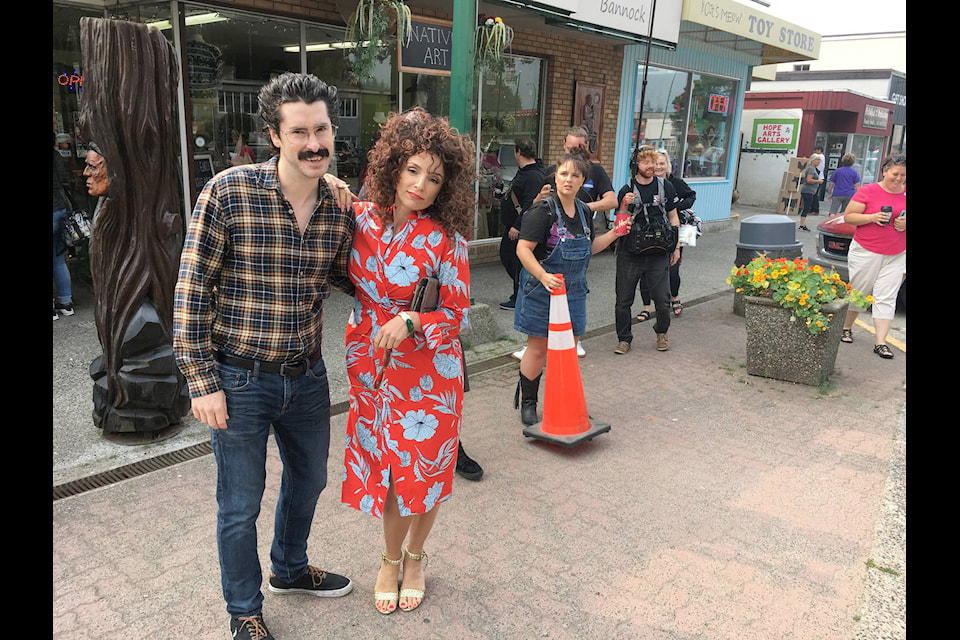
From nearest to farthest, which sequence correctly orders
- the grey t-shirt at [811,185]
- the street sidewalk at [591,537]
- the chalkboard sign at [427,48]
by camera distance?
the street sidewalk at [591,537] < the chalkboard sign at [427,48] < the grey t-shirt at [811,185]

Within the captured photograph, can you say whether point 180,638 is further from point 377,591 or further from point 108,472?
point 108,472

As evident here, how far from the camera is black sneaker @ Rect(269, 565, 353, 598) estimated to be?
2.89 meters

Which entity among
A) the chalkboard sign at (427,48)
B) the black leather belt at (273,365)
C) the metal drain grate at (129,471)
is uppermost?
the chalkboard sign at (427,48)

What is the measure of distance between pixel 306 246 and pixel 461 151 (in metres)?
0.65

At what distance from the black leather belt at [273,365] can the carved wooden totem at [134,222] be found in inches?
84.3

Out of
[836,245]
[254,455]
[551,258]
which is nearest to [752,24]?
[836,245]

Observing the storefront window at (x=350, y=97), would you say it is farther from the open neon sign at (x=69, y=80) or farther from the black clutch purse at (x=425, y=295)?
the black clutch purse at (x=425, y=295)

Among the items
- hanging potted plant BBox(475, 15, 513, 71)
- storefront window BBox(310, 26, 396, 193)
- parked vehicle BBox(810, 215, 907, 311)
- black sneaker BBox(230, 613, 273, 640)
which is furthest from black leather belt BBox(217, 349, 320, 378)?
parked vehicle BBox(810, 215, 907, 311)

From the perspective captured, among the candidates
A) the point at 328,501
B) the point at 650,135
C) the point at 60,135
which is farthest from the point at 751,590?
the point at 650,135

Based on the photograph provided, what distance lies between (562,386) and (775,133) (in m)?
19.0

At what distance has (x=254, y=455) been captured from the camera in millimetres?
2434

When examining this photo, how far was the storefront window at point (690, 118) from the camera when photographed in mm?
13148

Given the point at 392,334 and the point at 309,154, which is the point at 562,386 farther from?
the point at 309,154

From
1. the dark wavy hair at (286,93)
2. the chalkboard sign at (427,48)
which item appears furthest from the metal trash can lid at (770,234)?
the dark wavy hair at (286,93)
